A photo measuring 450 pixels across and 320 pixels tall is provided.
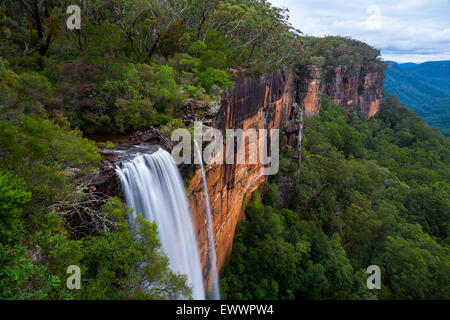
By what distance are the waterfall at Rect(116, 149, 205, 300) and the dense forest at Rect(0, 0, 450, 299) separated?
0.89 m

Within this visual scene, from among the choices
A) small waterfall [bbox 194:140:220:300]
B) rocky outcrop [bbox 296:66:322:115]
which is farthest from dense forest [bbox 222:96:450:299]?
rocky outcrop [bbox 296:66:322:115]

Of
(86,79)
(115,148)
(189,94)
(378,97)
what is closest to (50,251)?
(115,148)

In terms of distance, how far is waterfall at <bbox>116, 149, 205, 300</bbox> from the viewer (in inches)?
309

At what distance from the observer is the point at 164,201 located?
8836 millimetres

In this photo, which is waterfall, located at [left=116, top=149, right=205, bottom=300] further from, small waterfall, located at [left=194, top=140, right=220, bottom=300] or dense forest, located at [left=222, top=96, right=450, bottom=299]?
dense forest, located at [left=222, top=96, right=450, bottom=299]

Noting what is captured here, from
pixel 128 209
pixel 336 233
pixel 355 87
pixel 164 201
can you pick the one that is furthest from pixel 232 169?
pixel 355 87

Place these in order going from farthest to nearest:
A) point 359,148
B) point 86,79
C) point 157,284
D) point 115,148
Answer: point 359,148, point 86,79, point 115,148, point 157,284

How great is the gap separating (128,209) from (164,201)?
215 cm

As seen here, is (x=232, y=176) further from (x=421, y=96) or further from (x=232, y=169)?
(x=421, y=96)

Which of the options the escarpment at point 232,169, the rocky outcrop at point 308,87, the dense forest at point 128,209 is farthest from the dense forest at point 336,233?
the rocky outcrop at point 308,87

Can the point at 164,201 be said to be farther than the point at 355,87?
Result: No

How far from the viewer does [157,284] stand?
6.81 metres

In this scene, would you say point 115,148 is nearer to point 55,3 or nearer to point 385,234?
point 55,3
